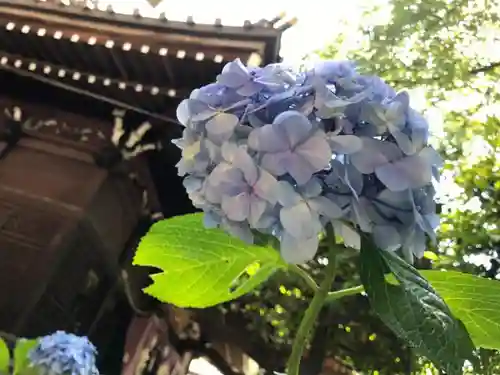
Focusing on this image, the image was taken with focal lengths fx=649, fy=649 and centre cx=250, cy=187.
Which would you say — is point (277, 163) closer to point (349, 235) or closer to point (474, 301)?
point (349, 235)

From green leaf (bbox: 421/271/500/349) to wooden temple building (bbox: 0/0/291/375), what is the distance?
5.72 feet

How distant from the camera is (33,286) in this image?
2.42 meters

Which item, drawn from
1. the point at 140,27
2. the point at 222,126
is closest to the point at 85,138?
the point at 140,27

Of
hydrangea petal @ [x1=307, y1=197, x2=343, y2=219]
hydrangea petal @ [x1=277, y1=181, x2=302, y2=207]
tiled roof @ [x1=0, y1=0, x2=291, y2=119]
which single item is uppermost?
hydrangea petal @ [x1=277, y1=181, x2=302, y2=207]

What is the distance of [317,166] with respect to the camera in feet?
1.77

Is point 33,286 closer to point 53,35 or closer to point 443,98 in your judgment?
point 53,35

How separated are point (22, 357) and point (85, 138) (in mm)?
1562

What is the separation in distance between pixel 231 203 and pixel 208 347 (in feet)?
9.88

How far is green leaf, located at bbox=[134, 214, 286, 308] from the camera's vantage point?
0.70 meters

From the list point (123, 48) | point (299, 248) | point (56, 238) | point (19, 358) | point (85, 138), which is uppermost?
point (299, 248)

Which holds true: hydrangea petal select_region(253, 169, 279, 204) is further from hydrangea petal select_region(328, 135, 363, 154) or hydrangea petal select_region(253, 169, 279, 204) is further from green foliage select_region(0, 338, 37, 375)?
green foliage select_region(0, 338, 37, 375)

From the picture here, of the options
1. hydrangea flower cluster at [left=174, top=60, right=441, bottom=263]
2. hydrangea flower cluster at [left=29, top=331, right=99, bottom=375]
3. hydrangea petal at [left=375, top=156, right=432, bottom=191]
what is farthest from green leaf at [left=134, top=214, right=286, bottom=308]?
hydrangea flower cluster at [left=29, top=331, right=99, bottom=375]

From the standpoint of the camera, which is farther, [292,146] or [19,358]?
[19,358]

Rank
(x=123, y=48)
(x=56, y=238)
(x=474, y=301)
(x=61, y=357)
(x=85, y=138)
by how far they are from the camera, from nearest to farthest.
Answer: (x=474, y=301), (x=61, y=357), (x=123, y=48), (x=56, y=238), (x=85, y=138)
